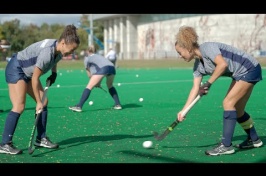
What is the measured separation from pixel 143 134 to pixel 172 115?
2.51m

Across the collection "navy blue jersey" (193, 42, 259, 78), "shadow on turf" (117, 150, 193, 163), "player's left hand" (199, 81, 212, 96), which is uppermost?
"navy blue jersey" (193, 42, 259, 78)

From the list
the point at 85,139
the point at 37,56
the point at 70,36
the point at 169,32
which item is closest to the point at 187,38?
the point at 70,36

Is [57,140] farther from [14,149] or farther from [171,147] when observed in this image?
[171,147]

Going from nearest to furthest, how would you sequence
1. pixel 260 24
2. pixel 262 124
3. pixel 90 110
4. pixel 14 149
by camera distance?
pixel 14 149 → pixel 262 124 → pixel 90 110 → pixel 260 24

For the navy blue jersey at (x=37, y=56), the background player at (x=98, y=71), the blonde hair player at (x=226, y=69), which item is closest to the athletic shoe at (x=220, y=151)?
the blonde hair player at (x=226, y=69)

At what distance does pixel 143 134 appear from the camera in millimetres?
7926

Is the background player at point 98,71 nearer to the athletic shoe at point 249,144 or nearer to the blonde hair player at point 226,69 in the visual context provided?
the athletic shoe at point 249,144

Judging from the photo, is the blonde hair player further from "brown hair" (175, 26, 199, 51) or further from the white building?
the white building

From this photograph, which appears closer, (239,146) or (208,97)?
(239,146)

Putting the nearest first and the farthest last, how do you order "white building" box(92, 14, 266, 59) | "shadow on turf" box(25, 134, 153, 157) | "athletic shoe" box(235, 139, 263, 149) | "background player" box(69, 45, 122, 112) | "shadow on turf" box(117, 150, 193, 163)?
"shadow on turf" box(117, 150, 193, 163), "athletic shoe" box(235, 139, 263, 149), "shadow on turf" box(25, 134, 153, 157), "background player" box(69, 45, 122, 112), "white building" box(92, 14, 266, 59)

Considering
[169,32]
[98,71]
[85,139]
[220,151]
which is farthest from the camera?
[169,32]

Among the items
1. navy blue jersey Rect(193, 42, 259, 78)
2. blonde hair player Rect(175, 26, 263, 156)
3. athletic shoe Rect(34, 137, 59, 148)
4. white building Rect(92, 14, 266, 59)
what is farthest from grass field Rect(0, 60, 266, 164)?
white building Rect(92, 14, 266, 59)

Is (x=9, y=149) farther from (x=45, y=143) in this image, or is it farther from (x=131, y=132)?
(x=131, y=132)

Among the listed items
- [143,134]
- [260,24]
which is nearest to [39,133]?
[143,134]
